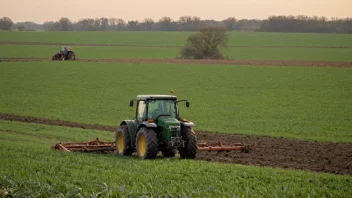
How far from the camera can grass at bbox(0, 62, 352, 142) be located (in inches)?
1190

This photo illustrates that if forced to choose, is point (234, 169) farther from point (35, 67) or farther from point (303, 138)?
point (35, 67)

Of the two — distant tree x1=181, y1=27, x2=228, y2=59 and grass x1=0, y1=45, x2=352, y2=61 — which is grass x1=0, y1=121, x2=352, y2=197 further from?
grass x1=0, y1=45, x2=352, y2=61

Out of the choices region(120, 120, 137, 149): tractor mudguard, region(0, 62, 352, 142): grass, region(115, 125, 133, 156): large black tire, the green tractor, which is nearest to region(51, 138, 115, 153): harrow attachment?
region(115, 125, 133, 156): large black tire

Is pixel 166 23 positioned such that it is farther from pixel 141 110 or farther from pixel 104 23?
pixel 141 110

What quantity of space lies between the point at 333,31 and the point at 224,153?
453 feet

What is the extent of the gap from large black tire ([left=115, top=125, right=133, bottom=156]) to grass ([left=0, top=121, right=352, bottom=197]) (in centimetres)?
185

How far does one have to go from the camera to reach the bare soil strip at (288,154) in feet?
56.7

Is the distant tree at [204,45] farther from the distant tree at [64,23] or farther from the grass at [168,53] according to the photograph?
the distant tree at [64,23]

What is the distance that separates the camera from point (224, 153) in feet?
66.3

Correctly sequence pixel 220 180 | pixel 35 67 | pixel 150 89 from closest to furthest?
pixel 220 180 → pixel 150 89 → pixel 35 67

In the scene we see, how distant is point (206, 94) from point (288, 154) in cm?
2235

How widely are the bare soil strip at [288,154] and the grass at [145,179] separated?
2468 mm

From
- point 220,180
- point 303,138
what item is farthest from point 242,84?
point 220,180

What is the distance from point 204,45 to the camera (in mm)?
80062
